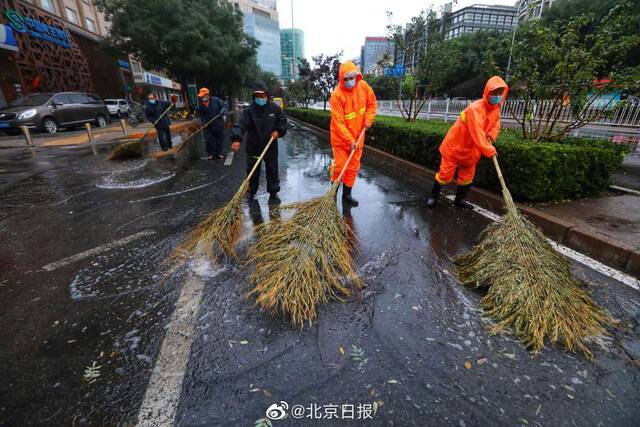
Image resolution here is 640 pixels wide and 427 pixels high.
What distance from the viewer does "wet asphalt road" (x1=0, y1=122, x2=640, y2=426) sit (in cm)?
150

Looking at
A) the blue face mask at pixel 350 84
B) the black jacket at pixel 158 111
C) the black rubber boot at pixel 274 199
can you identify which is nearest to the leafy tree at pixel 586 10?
the blue face mask at pixel 350 84

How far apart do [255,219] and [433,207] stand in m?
2.56

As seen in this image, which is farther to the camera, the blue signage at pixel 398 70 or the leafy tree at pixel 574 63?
the blue signage at pixel 398 70

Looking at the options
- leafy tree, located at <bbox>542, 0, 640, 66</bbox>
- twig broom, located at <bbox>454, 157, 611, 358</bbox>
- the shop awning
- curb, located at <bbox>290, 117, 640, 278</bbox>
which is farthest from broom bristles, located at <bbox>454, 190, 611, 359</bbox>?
leafy tree, located at <bbox>542, 0, 640, 66</bbox>

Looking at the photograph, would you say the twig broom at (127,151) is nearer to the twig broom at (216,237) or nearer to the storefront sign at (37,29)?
the twig broom at (216,237)

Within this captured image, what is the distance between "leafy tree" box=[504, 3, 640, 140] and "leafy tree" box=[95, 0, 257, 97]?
61.2 feet

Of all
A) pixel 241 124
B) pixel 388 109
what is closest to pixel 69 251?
pixel 241 124

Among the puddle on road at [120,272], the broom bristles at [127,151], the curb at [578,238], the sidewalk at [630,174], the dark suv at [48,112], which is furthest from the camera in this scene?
the dark suv at [48,112]

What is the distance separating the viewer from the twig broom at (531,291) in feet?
6.26

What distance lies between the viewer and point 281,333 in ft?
6.43

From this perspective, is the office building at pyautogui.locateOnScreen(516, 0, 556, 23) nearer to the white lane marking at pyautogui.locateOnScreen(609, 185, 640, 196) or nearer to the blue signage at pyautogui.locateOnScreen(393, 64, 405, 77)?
the white lane marking at pyautogui.locateOnScreen(609, 185, 640, 196)

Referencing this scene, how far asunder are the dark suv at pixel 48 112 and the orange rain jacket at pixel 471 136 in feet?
51.5

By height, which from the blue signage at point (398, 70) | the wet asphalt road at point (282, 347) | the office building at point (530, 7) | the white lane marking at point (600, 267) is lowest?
the white lane marking at point (600, 267)

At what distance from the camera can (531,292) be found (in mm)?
2053
